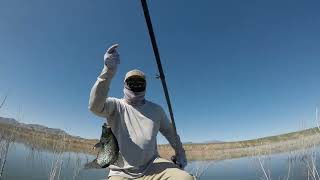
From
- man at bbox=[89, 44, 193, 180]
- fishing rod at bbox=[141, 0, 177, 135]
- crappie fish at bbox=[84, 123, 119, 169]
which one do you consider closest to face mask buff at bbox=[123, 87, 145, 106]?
man at bbox=[89, 44, 193, 180]

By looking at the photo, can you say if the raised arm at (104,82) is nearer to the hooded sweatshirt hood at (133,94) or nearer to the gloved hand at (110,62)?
the gloved hand at (110,62)

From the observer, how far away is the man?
3914 mm

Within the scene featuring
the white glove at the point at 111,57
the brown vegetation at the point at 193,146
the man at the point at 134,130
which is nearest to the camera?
the white glove at the point at 111,57

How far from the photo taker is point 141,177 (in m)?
3.95

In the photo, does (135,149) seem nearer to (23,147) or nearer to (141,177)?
(141,177)

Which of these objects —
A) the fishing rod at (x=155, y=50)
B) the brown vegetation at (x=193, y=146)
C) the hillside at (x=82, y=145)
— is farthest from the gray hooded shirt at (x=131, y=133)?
the brown vegetation at (x=193, y=146)

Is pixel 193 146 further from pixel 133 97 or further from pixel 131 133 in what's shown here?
pixel 131 133

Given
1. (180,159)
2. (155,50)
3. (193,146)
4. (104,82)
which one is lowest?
(193,146)

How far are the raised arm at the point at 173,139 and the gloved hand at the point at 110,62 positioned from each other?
1347 mm

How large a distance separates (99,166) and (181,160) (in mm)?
1202

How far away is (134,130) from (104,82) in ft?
2.86

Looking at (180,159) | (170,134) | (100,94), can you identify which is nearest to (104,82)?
(100,94)

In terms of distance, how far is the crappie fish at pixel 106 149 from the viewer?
4.06m

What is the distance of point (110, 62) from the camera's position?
3.44 metres
